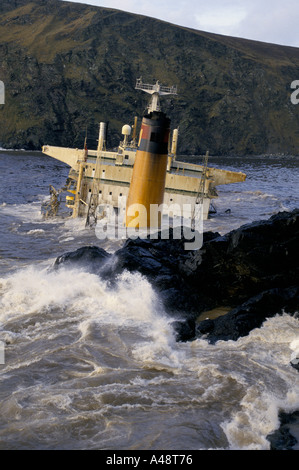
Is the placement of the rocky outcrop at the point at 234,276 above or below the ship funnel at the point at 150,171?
below

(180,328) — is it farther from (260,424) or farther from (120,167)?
(120,167)

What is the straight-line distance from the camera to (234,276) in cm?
1744

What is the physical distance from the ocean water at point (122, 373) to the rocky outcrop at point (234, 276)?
581 mm

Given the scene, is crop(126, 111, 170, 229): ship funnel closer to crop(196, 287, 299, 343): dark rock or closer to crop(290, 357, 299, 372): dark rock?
crop(196, 287, 299, 343): dark rock

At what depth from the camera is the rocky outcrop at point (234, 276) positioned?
15.8 meters

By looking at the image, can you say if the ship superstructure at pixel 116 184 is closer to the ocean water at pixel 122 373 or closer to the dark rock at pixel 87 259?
the dark rock at pixel 87 259

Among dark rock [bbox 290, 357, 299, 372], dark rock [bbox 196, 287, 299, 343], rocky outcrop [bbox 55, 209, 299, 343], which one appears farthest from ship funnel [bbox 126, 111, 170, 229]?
dark rock [bbox 290, 357, 299, 372]

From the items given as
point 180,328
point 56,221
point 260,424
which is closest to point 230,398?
point 260,424

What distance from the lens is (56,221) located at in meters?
39.2

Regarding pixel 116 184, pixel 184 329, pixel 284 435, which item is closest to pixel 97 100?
pixel 116 184

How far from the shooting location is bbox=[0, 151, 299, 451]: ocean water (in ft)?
33.2

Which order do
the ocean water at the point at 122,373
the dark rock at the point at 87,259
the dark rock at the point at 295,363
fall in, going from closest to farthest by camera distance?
1. the ocean water at the point at 122,373
2. the dark rock at the point at 295,363
3. the dark rock at the point at 87,259

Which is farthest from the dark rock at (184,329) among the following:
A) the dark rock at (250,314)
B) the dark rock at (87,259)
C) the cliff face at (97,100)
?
the cliff face at (97,100)

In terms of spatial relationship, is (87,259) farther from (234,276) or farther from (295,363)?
(295,363)
